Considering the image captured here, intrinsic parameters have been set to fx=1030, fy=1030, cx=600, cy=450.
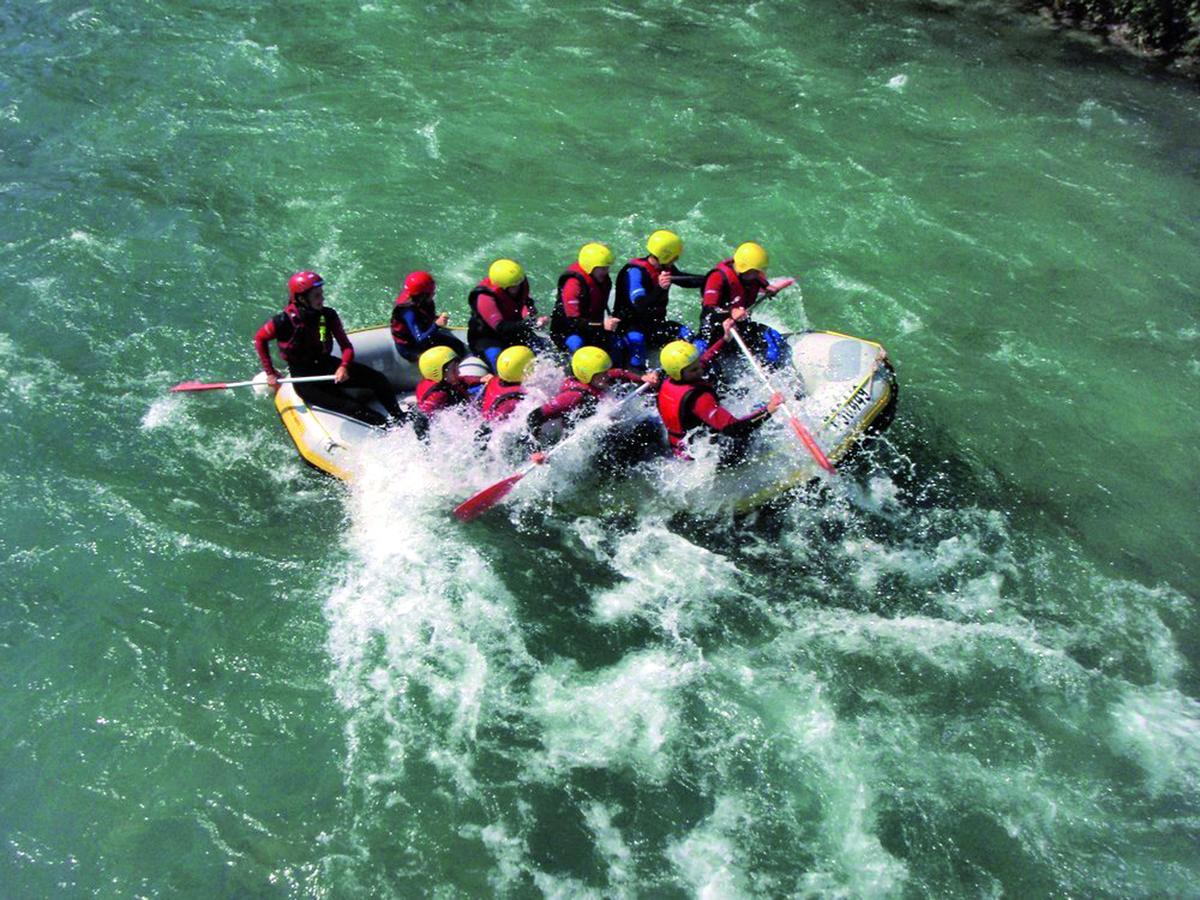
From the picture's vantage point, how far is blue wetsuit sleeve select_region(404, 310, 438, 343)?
32.0 feet

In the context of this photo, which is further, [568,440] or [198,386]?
[198,386]

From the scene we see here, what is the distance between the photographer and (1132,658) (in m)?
8.57

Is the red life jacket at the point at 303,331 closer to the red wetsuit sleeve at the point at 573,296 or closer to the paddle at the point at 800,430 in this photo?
the red wetsuit sleeve at the point at 573,296

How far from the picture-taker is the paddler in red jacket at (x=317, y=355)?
939 cm

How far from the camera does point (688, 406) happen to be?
344 inches

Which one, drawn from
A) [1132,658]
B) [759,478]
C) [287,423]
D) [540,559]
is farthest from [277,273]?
[1132,658]

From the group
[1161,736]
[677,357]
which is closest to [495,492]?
[677,357]

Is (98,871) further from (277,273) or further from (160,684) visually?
(277,273)

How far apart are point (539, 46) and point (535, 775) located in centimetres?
1340

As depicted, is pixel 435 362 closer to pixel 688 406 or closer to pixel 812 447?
pixel 688 406

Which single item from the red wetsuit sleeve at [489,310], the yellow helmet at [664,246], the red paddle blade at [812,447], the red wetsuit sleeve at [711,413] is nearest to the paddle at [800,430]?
the red paddle blade at [812,447]

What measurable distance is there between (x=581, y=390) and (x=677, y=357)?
92 centimetres

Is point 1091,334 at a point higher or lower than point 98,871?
higher

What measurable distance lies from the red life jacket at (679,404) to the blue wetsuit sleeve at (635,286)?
4.14ft
